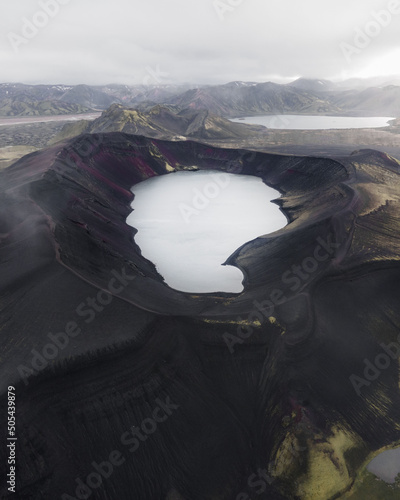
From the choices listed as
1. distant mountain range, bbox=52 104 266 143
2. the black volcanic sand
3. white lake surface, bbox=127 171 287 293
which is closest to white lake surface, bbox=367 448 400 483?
the black volcanic sand

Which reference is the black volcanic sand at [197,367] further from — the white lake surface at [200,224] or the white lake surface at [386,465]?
the white lake surface at [200,224]

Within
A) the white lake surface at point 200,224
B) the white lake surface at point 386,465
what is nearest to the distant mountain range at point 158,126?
the white lake surface at point 200,224

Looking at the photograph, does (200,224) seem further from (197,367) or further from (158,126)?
(158,126)

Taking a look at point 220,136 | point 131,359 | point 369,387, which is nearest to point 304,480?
point 369,387

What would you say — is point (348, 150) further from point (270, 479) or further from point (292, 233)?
point (270, 479)

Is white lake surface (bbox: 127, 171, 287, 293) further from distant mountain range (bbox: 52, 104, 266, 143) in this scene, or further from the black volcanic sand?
distant mountain range (bbox: 52, 104, 266, 143)
